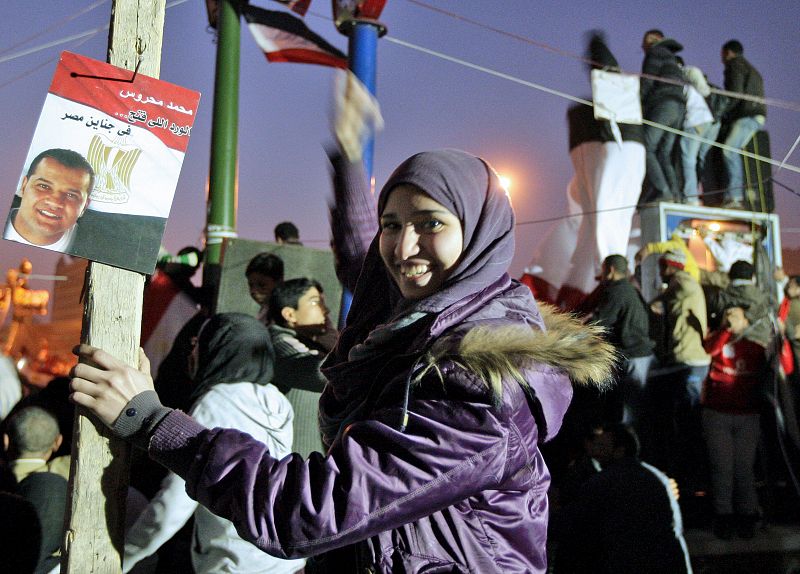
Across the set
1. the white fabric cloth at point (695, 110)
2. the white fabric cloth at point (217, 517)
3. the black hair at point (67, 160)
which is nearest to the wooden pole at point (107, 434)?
the black hair at point (67, 160)

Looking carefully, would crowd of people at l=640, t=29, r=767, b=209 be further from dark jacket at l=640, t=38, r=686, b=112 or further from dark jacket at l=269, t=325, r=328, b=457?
dark jacket at l=269, t=325, r=328, b=457

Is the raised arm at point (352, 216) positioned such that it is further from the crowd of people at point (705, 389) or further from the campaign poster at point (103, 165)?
the crowd of people at point (705, 389)

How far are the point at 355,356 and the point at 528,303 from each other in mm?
420

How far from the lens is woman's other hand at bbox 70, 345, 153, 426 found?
5.00 feet

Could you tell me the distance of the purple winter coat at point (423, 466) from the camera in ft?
4.44

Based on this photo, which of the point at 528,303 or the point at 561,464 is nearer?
the point at 528,303

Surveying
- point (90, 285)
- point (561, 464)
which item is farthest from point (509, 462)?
point (561, 464)

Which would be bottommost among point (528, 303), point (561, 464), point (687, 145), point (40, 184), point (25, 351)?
point (561, 464)

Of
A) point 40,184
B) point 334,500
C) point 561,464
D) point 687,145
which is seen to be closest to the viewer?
point 334,500

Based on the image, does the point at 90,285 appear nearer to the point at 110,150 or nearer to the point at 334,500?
the point at 110,150

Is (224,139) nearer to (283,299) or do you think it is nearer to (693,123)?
(283,299)

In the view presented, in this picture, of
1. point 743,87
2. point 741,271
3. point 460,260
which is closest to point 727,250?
point 741,271

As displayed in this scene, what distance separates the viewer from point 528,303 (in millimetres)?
1699

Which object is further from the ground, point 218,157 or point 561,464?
point 218,157
